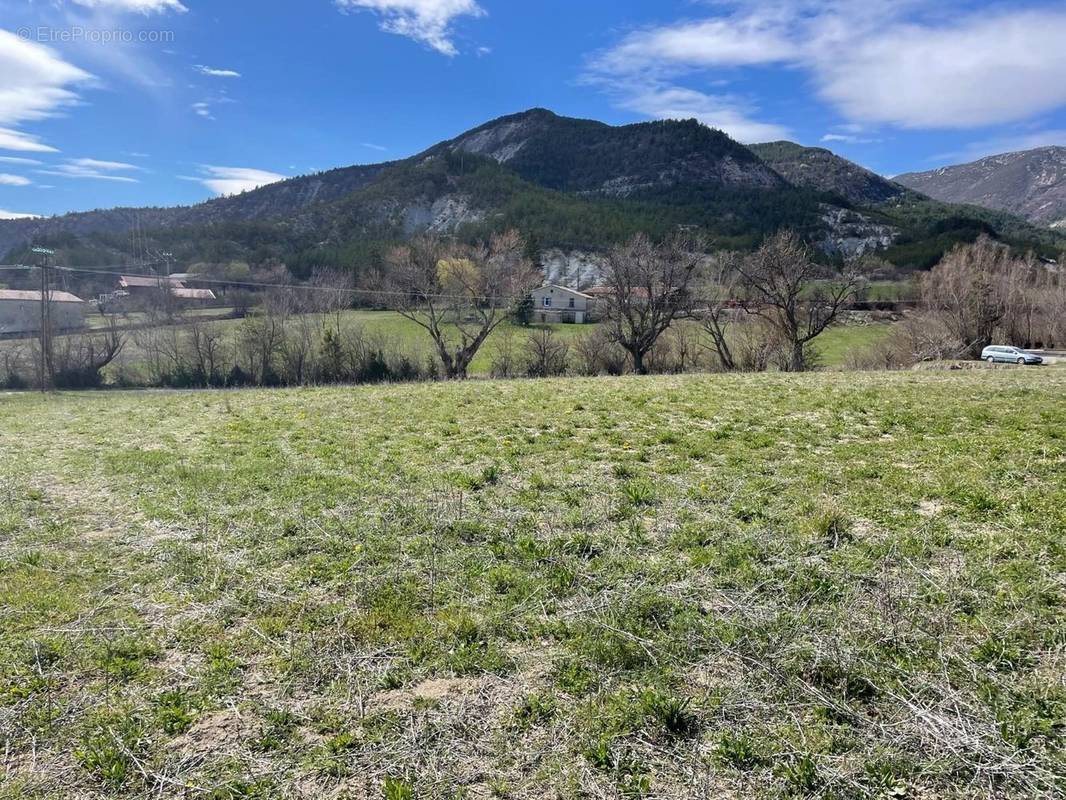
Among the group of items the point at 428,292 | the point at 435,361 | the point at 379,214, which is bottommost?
the point at 435,361

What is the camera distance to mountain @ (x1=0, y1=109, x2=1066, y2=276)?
288 feet

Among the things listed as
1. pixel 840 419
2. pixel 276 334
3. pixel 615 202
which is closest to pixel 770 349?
pixel 840 419

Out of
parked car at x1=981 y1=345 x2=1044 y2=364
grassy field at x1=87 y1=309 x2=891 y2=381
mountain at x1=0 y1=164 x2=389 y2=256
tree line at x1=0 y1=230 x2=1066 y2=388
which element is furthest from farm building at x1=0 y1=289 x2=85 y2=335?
parked car at x1=981 y1=345 x2=1044 y2=364

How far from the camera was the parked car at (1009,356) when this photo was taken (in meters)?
30.5

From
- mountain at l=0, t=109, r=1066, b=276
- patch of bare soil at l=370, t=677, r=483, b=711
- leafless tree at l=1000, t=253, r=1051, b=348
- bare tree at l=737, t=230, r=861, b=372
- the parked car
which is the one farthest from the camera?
mountain at l=0, t=109, r=1066, b=276

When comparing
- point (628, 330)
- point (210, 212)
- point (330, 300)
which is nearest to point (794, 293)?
point (628, 330)

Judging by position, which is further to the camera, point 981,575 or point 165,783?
point 981,575

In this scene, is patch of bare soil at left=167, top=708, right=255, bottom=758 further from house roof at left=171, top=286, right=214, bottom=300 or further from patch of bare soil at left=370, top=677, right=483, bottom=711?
house roof at left=171, top=286, right=214, bottom=300

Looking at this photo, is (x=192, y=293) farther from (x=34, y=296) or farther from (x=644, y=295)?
(x=644, y=295)

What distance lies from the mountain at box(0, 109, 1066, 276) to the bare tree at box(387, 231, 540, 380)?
Answer: 2983cm

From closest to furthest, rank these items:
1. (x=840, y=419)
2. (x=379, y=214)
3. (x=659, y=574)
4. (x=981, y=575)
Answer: (x=981, y=575)
(x=659, y=574)
(x=840, y=419)
(x=379, y=214)

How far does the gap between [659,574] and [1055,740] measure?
258 centimetres

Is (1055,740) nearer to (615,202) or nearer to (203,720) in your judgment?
(203,720)

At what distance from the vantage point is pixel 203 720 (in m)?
3.46
